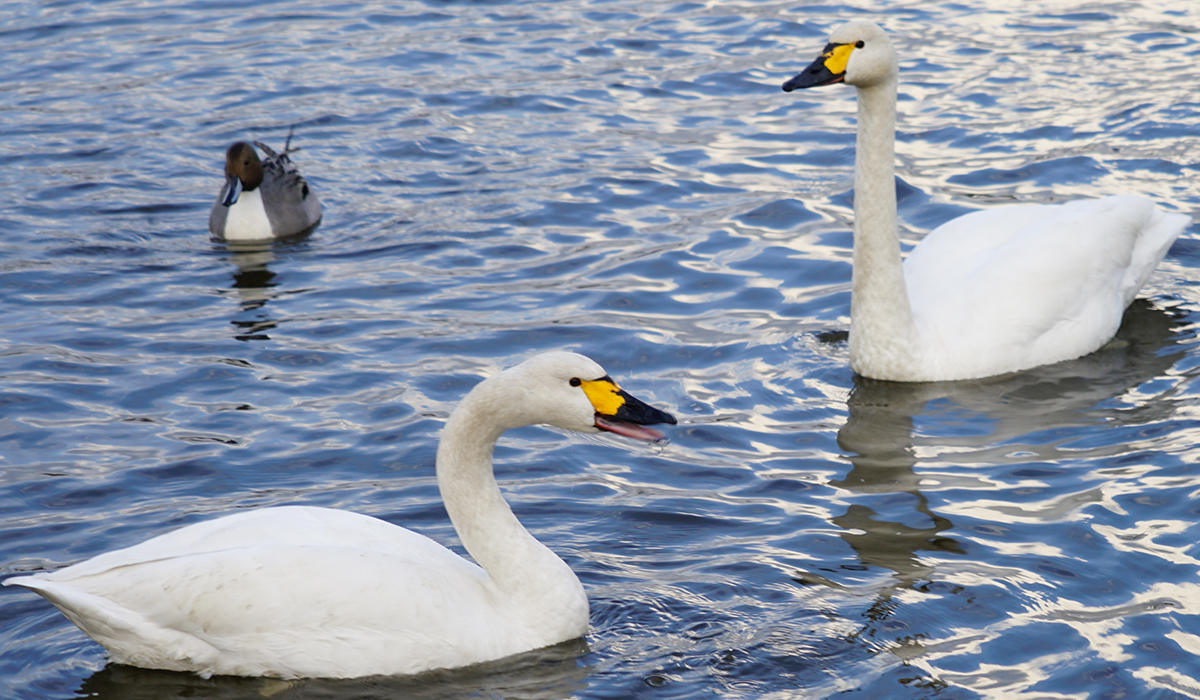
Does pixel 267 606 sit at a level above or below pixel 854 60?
below

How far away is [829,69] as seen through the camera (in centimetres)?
802

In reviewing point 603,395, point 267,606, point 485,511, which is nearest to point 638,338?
point 485,511

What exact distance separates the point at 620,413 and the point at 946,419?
290 centimetres

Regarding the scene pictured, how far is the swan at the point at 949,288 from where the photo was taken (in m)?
8.12

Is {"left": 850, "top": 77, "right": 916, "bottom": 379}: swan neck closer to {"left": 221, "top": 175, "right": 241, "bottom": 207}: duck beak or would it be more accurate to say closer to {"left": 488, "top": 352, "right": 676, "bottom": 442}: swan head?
{"left": 488, "top": 352, "right": 676, "bottom": 442}: swan head

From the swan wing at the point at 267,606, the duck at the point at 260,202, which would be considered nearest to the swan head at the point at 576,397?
the swan wing at the point at 267,606

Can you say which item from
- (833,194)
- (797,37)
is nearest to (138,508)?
(833,194)

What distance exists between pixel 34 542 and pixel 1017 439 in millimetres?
4700

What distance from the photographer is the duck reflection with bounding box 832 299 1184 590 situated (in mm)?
6625

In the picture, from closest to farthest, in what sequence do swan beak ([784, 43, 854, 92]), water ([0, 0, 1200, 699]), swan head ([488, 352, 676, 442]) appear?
swan head ([488, 352, 676, 442]) → water ([0, 0, 1200, 699]) → swan beak ([784, 43, 854, 92])

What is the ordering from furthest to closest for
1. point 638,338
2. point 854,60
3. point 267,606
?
point 638,338
point 854,60
point 267,606

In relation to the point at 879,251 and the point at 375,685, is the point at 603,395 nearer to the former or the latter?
the point at 375,685

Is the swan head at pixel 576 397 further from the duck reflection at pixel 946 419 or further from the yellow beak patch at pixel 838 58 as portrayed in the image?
the yellow beak patch at pixel 838 58

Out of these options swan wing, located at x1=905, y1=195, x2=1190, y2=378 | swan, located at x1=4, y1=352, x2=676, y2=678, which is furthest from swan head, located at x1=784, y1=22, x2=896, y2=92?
swan, located at x1=4, y1=352, x2=676, y2=678
